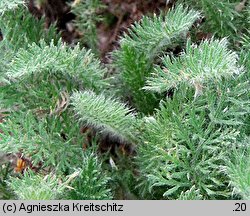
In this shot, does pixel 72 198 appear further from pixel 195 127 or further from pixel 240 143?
pixel 240 143

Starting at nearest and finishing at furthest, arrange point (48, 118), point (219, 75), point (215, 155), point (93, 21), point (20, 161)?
point (219, 75), point (215, 155), point (48, 118), point (20, 161), point (93, 21)

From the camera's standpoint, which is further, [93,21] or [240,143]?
[93,21]

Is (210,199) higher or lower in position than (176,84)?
lower

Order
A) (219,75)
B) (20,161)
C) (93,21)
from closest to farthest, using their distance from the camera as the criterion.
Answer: (219,75) < (20,161) < (93,21)

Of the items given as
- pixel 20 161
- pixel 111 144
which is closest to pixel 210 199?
pixel 111 144

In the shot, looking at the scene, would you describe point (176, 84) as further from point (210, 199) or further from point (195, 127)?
point (210, 199)

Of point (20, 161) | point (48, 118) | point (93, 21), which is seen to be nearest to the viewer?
point (48, 118)

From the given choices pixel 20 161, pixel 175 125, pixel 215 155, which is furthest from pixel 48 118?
pixel 215 155

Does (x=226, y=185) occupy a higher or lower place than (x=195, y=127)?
lower

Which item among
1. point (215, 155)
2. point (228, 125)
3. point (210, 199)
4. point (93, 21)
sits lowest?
point (210, 199)
